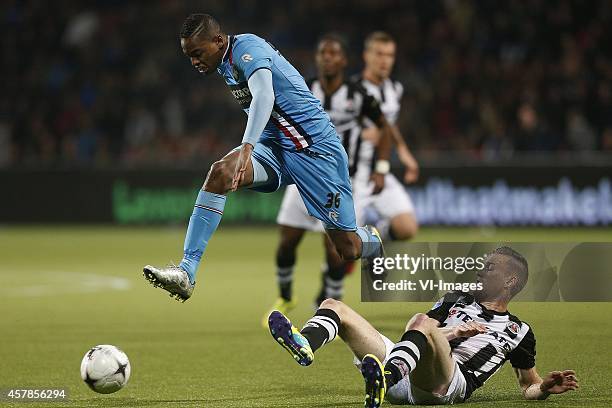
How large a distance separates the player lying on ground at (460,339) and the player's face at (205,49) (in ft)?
5.91

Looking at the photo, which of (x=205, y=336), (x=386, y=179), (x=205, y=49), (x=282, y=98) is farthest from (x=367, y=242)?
(x=386, y=179)

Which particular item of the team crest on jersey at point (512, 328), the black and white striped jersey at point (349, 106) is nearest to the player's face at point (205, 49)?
the team crest on jersey at point (512, 328)

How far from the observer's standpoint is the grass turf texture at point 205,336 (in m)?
6.00

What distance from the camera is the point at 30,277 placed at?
1348 cm

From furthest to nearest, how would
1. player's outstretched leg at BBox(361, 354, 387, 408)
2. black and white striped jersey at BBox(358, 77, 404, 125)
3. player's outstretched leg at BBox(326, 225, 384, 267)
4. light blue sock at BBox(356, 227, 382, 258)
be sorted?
black and white striped jersey at BBox(358, 77, 404, 125)
player's outstretched leg at BBox(326, 225, 384, 267)
light blue sock at BBox(356, 227, 382, 258)
player's outstretched leg at BBox(361, 354, 387, 408)

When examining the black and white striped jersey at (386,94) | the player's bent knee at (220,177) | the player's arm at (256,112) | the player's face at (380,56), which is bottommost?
the player's bent knee at (220,177)

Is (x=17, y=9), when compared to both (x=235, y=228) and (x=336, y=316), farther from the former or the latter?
(x=336, y=316)

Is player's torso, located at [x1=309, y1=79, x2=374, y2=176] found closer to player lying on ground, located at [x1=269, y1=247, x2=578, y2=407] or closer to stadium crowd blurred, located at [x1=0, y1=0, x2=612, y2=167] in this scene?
player lying on ground, located at [x1=269, y1=247, x2=578, y2=407]

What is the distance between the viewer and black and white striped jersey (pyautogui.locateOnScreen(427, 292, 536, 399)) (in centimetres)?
555

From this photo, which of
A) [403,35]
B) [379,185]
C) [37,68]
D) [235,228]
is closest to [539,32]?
[403,35]

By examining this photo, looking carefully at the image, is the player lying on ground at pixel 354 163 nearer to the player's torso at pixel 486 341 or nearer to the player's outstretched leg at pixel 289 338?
the player's torso at pixel 486 341

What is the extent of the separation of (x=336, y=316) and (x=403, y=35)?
637 inches

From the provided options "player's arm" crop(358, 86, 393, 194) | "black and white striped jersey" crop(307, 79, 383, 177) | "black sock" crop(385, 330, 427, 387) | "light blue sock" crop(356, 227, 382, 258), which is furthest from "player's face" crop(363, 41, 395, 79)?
"black sock" crop(385, 330, 427, 387)

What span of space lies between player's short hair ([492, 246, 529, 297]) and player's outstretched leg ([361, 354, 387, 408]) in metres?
1.04
